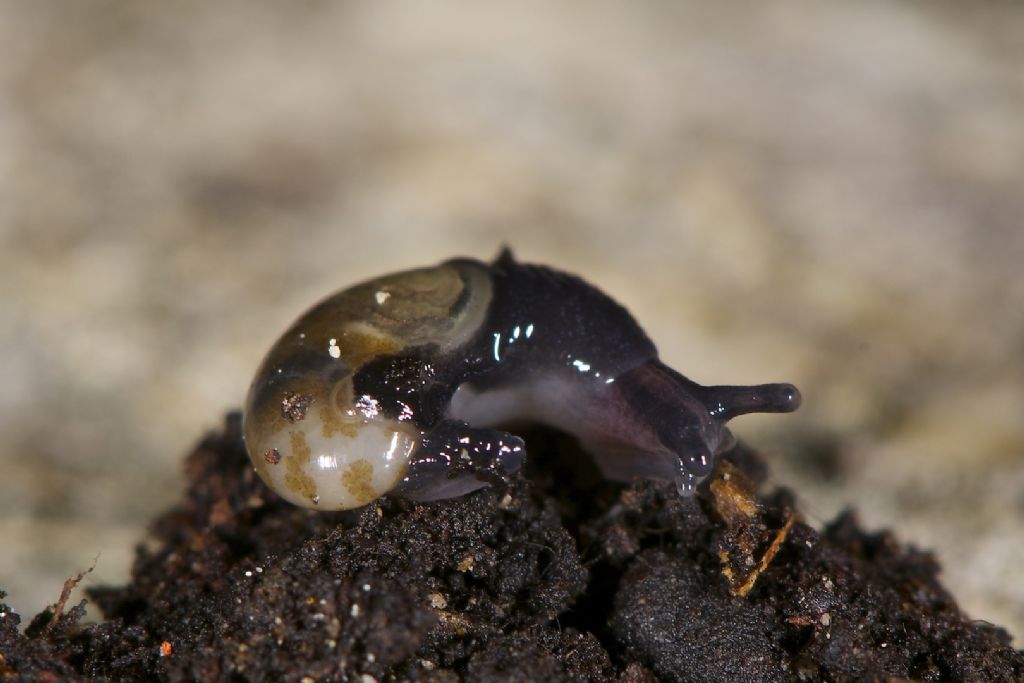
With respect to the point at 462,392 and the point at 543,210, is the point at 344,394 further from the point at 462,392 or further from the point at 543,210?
the point at 543,210

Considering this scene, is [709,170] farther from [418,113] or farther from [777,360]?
[418,113]

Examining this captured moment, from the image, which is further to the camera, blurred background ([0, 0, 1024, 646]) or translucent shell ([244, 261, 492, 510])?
blurred background ([0, 0, 1024, 646])

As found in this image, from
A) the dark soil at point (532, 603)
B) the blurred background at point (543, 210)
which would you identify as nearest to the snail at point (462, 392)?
the dark soil at point (532, 603)

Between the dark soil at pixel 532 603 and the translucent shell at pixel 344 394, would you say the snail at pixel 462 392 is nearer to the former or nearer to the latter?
the translucent shell at pixel 344 394

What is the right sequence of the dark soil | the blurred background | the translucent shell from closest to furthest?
the dark soil < the translucent shell < the blurred background

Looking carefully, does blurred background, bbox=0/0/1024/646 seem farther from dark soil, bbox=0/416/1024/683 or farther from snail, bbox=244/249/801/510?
snail, bbox=244/249/801/510

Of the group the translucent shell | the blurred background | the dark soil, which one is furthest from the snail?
the blurred background
